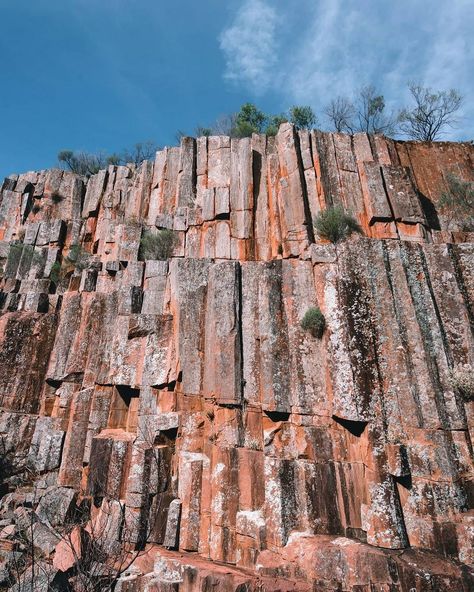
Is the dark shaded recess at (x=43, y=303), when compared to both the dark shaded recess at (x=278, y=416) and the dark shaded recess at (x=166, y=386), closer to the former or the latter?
the dark shaded recess at (x=166, y=386)

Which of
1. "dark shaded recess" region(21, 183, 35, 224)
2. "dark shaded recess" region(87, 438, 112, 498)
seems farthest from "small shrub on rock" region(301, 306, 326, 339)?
"dark shaded recess" region(21, 183, 35, 224)

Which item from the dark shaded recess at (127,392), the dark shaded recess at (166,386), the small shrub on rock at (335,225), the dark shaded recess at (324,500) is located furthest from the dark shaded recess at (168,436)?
the small shrub on rock at (335,225)

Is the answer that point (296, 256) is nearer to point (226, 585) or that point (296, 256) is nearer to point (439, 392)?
point (439, 392)

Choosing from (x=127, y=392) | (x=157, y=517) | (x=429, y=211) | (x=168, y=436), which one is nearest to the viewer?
(x=157, y=517)

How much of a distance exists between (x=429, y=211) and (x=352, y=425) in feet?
Result: 30.3

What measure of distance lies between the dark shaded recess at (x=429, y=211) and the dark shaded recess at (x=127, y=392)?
37.9ft

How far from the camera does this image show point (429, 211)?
46.5ft

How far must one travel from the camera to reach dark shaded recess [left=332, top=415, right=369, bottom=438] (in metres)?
8.63

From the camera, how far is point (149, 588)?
24.9 feet

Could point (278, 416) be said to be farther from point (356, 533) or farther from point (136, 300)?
point (136, 300)

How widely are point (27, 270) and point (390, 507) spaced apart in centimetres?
1658

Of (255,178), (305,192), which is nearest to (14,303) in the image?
(255,178)

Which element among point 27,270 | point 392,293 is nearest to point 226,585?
point 392,293

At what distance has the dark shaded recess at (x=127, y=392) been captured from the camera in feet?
38.9
